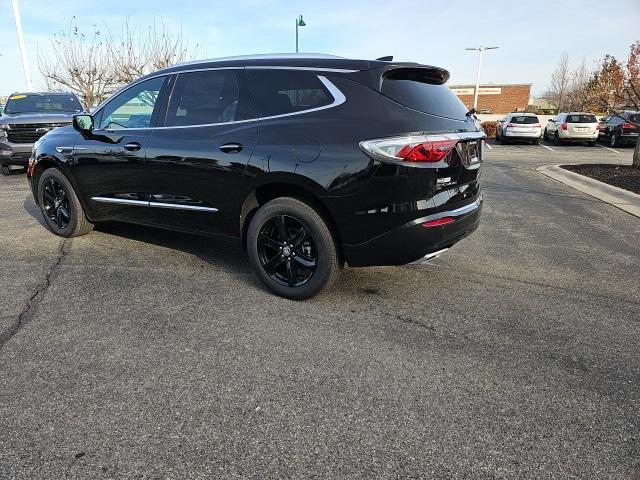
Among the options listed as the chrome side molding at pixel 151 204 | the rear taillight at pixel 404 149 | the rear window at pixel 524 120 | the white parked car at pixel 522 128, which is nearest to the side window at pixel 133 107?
the chrome side molding at pixel 151 204

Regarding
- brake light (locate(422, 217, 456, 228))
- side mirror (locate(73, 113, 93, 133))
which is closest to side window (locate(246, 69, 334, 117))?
brake light (locate(422, 217, 456, 228))

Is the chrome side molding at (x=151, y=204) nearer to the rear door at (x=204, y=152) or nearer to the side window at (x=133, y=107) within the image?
the rear door at (x=204, y=152)

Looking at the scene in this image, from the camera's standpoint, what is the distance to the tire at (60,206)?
17.5 feet

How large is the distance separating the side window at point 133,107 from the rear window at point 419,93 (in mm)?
2204

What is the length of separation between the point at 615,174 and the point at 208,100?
411 inches

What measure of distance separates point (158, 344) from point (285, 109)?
1.93 meters

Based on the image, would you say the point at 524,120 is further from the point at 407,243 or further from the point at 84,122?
the point at 407,243

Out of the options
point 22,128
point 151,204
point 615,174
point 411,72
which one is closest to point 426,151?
point 411,72

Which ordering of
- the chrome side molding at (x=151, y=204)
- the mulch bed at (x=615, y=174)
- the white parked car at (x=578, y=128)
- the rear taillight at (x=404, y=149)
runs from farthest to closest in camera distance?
the white parked car at (x=578, y=128), the mulch bed at (x=615, y=174), the chrome side molding at (x=151, y=204), the rear taillight at (x=404, y=149)

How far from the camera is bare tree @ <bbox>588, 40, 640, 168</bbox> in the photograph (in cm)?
1192

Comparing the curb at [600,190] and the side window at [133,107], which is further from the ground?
the side window at [133,107]

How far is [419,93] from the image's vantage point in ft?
11.8

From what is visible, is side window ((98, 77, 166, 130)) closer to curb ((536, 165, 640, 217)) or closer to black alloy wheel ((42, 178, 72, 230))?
black alloy wheel ((42, 178, 72, 230))

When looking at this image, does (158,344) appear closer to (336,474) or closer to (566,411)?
(336,474)
